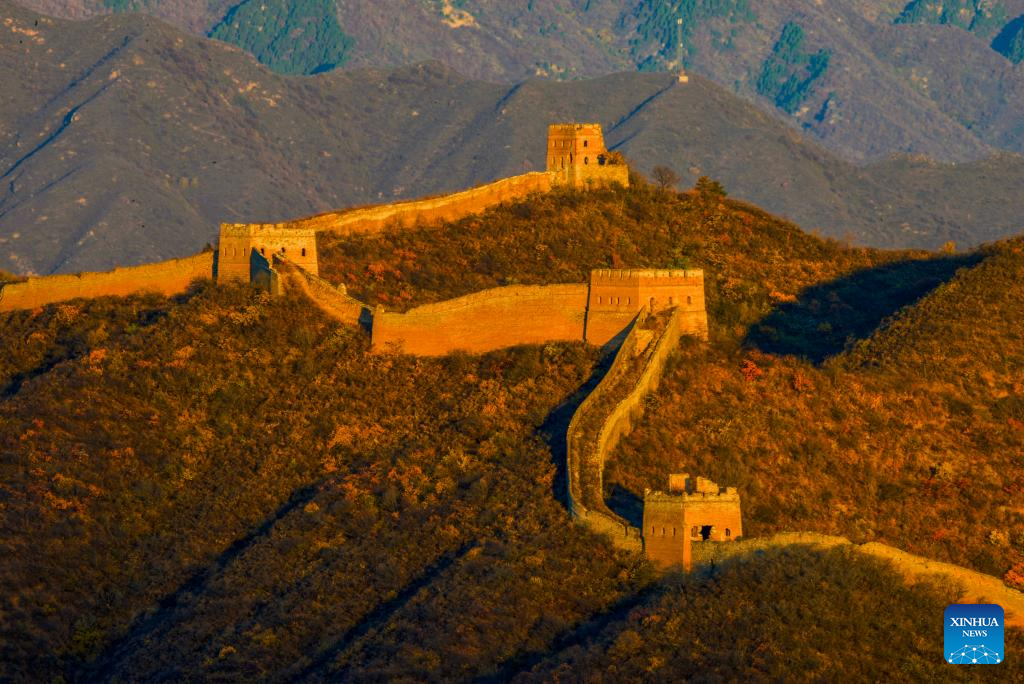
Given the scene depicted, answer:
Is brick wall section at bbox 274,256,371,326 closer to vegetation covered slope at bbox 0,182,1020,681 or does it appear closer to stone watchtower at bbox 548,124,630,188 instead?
vegetation covered slope at bbox 0,182,1020,681

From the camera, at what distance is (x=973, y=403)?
84.6 meters

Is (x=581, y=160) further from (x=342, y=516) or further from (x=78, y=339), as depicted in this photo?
(x=342, y=516)

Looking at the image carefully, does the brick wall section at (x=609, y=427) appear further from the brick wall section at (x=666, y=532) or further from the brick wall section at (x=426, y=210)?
the brick wall section at (x=426, y=210)

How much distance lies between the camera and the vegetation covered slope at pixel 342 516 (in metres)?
64.1

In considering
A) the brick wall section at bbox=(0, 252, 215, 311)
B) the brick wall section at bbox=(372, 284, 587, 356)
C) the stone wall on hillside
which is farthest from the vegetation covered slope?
the brick wall section at bbox=(0, 252, 215, 311)

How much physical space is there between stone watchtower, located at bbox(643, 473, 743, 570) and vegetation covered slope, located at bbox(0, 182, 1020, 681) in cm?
79

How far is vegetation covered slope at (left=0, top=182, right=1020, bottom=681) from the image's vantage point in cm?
6412

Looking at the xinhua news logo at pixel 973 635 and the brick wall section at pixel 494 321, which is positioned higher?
the brick wall section at pixel 494 321

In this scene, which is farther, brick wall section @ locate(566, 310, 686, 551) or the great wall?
brick wall section @ locate(566, 310, 686, 551)

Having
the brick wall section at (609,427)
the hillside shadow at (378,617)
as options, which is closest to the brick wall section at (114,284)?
the brick wall section at (609,427)

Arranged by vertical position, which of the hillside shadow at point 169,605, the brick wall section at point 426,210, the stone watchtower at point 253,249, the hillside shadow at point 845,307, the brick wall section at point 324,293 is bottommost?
the hillside shadow at point 169,605

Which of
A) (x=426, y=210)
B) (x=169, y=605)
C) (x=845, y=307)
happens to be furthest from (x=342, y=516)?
(x=426, y=210)

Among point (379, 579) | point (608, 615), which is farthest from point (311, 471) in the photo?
point (608, 615)

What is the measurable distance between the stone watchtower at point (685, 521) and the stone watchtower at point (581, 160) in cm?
5445
